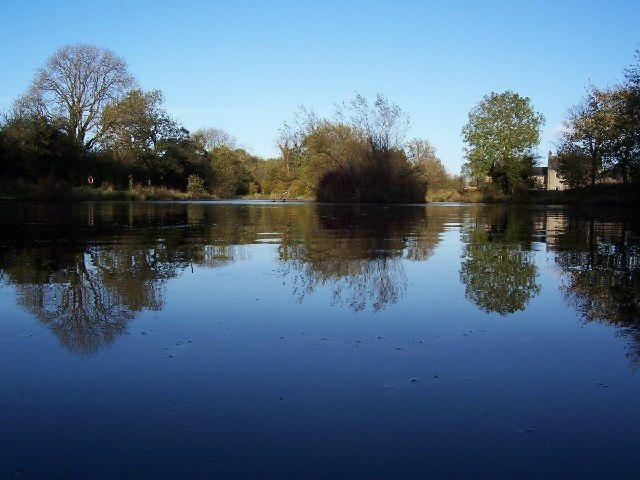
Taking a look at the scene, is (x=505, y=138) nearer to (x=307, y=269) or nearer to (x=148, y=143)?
(x=148, y=143)

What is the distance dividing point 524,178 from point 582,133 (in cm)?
1274

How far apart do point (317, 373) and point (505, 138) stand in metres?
62.4

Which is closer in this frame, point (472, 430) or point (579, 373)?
point (472, 430)

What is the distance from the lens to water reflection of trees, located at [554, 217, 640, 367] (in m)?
5.08

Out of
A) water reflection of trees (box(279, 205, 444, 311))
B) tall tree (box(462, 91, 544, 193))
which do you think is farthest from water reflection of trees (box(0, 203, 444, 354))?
tall tree (box(462, 91, 544, 193))

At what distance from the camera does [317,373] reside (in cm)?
353

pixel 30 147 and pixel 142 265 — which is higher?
pixel 30 147

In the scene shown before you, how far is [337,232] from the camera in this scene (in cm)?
1404

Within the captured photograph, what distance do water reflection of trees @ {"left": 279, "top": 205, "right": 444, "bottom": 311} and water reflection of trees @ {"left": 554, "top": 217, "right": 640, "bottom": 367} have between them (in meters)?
1.93

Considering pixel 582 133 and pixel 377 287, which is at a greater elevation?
pixel 582 133

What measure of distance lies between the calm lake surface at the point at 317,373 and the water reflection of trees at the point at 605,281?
0.04m

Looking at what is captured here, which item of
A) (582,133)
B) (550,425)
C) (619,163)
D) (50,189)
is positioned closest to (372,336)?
(550,425)

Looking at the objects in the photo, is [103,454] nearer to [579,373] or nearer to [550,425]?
[550,425]

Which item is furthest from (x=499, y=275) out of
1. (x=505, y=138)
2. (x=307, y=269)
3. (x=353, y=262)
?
(x=505, y=138)
